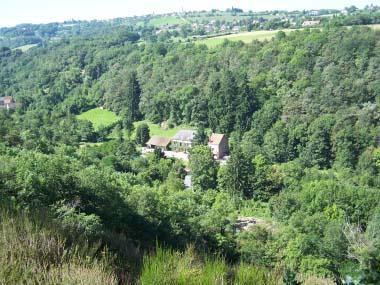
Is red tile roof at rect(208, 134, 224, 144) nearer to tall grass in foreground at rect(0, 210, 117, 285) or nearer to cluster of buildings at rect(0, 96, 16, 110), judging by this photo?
cluster of buildings at rect(0, 96, 16, 110)

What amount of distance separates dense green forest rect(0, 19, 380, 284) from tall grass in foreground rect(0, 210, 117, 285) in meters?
0.02

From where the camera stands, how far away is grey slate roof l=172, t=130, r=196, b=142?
41.8m

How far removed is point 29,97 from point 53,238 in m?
63.7

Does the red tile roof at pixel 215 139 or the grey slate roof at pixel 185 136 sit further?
the grey slate roof at pixel 185 136

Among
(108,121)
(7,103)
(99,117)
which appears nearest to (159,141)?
(108,121)

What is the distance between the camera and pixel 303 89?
4603cm

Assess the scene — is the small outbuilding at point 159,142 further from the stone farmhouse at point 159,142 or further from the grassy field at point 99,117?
the grassy field at point 99,117

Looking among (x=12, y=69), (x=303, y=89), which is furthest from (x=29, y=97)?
(x=303, y=89)

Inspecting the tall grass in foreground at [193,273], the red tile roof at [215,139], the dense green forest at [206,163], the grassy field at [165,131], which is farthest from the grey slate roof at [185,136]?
the tall grass in foreground at [193,273]

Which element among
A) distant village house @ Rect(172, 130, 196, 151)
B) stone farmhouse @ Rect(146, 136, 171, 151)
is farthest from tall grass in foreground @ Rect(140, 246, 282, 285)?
stone farmhouse @ Rect(146, 136, 171, 151)

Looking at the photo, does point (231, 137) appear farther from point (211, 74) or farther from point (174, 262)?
point (174, 262)

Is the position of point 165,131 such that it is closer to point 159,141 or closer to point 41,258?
point 159,141

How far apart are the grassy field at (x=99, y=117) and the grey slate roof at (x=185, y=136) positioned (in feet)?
36.6

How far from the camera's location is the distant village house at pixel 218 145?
131 ft
